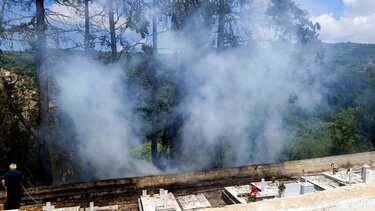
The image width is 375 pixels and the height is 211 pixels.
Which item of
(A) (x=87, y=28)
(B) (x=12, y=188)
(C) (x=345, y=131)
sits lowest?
(C) (x=345, y=131)

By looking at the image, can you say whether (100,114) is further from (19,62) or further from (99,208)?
(99,208)

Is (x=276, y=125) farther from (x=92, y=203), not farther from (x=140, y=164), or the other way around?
(x=92, y=203)

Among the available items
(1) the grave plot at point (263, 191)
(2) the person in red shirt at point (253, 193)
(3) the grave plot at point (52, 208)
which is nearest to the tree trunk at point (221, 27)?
(1) the grave plot at point (263, 191)

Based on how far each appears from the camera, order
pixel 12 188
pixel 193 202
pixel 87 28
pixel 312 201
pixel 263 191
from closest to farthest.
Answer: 1. pixel 312 201
2. pixel 12 188
3. pixel 193 202
4. pixel 263 191
5. pixel 87 28

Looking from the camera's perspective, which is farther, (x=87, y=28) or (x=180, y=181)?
(x=87, y=28)

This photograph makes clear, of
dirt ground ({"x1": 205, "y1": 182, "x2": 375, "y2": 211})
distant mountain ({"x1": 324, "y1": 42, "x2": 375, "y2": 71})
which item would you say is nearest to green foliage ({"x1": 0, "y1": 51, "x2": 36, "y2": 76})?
dirt ground ({"x1": 205, "y1": 182, "x2": 375, "y2": 211})

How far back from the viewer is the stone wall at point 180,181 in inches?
328

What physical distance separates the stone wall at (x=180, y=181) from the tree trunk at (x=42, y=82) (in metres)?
2.80

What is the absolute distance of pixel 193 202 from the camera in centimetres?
793

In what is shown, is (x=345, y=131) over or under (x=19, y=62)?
under

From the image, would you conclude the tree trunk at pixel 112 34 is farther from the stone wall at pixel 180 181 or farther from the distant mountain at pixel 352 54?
the distant mountain at pixel 352 54

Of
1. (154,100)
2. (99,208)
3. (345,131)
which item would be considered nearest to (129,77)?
(154,100)

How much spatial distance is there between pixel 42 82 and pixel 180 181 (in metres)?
4.82

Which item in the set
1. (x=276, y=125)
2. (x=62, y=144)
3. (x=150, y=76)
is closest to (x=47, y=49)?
(x=62, y=144)
